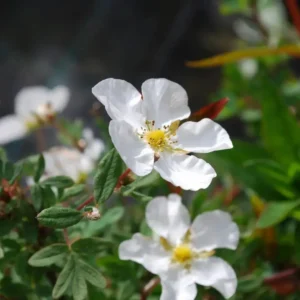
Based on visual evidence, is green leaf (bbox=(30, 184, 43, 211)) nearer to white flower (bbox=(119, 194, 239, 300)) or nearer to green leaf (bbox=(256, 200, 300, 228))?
white flower (bbox=(119, 194, 239, 300))

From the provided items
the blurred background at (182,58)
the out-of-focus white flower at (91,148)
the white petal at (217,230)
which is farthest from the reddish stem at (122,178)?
the blurred background at (182,58)

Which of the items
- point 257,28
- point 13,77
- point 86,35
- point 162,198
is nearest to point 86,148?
point 162,198

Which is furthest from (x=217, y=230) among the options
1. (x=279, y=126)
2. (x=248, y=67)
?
(x=248, y=67)

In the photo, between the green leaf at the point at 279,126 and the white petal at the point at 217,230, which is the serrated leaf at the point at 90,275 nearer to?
the white petal at the point at 217,230

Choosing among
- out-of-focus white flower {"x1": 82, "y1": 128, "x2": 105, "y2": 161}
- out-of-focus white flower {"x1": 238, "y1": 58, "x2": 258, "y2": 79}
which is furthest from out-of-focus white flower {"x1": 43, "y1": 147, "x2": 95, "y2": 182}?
out-of-focus white flower {"x1": 238, "y1": 58, "x2": 258, "y2": 79}

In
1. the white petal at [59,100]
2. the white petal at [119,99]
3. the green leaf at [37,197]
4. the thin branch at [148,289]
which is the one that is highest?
the white petal at [119,99]

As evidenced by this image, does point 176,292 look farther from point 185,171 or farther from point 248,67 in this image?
point 248,67

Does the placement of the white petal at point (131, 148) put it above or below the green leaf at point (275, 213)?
above
